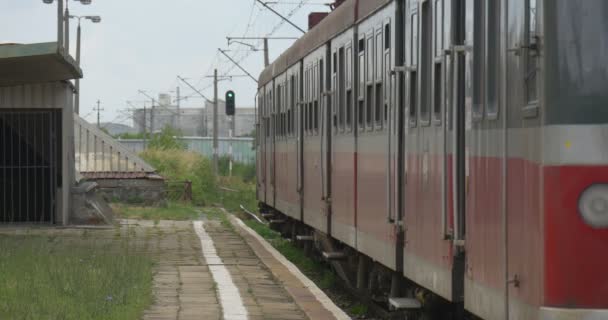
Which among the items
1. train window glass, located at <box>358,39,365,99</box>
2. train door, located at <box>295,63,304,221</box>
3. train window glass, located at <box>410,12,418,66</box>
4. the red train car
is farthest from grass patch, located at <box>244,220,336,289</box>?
train window glass, located at <box>410,12,418,66</box>

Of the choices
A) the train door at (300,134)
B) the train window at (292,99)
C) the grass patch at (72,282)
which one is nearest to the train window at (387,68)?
the grass patch at (72,282)

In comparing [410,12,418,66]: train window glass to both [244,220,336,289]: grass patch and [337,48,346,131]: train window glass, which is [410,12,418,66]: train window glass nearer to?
[337,48,346,131]: train window glass

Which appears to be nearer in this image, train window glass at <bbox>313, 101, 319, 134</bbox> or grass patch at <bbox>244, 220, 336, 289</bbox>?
train window glass at <bbox>313, 101, 319, 134</bbox>

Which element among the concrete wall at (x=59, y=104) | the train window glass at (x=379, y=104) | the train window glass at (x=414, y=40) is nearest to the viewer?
the train window glass at (x=414, y=40)

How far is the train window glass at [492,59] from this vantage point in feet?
25.4

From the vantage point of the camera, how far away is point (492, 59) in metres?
7.82

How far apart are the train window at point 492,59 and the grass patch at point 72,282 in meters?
5.14

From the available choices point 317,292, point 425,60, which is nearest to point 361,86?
point 317,292

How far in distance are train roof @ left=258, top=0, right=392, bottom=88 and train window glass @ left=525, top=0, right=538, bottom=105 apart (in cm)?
508

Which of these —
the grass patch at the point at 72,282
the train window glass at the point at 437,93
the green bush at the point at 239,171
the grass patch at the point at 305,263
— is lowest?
the grass patch at the point at 305,263

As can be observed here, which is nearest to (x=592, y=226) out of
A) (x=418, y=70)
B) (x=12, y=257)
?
(x=418, y=70)

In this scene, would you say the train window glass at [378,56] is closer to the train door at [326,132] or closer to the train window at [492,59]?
the train door at [326,132]

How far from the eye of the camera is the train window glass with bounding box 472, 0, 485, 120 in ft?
26.5

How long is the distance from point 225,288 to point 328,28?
3813 mm
